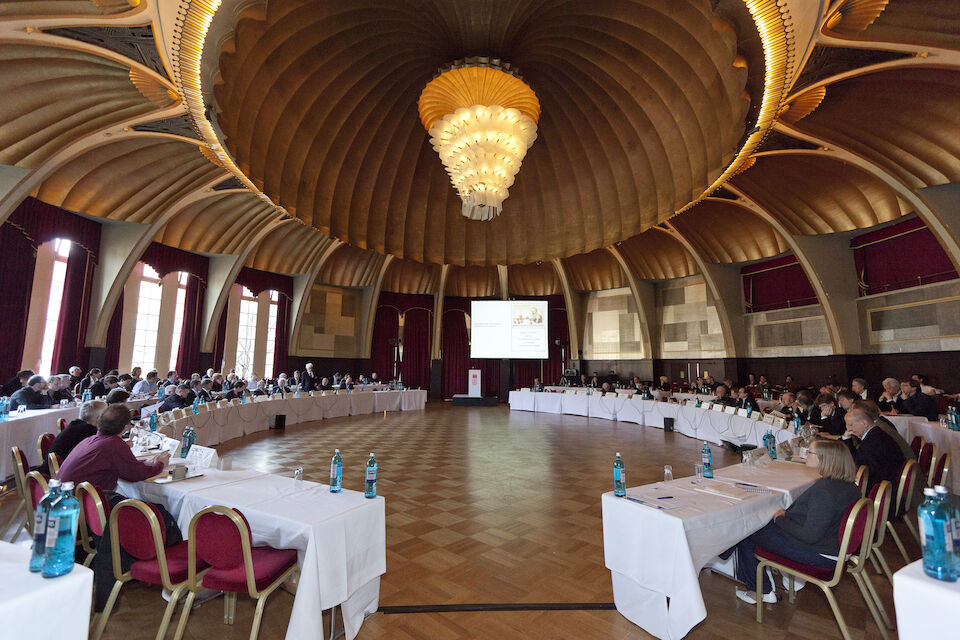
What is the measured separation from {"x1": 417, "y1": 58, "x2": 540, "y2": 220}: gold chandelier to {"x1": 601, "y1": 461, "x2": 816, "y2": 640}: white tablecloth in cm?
557

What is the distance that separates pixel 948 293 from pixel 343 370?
696 inches

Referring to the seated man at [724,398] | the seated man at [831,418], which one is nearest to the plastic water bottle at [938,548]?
the seated man at [831,418]

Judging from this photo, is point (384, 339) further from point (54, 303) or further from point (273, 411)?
point (54, 303)

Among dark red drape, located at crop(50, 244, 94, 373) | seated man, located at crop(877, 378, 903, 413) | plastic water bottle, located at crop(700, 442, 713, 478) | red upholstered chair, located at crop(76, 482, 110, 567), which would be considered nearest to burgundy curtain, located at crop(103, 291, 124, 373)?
dark red drape, located at crop(50, 244, 94, 373)

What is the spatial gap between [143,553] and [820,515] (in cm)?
388

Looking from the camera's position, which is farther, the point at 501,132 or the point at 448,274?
the point at 448,274

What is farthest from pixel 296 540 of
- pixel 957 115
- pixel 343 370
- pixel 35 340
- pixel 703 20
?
pixel 343 370

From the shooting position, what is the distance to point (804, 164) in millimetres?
10008

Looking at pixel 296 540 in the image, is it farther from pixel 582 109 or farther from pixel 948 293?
pixel 948 293

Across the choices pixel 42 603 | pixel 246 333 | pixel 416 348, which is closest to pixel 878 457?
pixel 42 603

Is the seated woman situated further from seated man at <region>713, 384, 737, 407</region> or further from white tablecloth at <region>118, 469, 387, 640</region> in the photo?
seated man at <region>713, 384, 737, 407</region>

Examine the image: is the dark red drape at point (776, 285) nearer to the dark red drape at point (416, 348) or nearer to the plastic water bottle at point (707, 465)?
the plastic water bottle at point (707, 465)

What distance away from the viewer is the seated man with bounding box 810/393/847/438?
209 inches

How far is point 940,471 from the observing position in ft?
12.9
